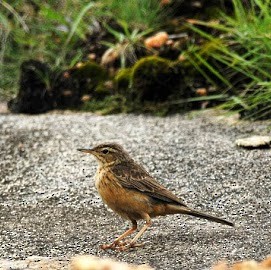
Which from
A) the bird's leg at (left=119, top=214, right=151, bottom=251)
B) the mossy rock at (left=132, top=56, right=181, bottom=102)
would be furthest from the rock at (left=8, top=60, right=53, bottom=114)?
the bird's leg at (left=119, top=214, right=151, bottom=251)

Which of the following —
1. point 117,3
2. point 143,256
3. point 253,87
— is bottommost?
point 143,256

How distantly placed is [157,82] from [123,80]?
369 millimetres

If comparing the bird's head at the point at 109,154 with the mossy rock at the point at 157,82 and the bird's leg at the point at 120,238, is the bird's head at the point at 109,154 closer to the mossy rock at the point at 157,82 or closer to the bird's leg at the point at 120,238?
the bird's leg at the point at 120,238

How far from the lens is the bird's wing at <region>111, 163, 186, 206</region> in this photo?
16.5 ft

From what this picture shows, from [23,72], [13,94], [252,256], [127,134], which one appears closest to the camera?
[252,256]

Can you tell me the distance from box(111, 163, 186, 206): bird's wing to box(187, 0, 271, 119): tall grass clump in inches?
75.6

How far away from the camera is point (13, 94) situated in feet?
30.6

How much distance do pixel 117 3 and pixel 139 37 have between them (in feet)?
3.43

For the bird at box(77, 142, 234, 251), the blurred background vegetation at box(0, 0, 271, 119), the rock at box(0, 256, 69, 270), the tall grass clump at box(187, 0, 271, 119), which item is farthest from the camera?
the blurred background vegetation at box(0, 0, 271, 119)

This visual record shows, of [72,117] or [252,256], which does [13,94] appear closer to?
[72,117]

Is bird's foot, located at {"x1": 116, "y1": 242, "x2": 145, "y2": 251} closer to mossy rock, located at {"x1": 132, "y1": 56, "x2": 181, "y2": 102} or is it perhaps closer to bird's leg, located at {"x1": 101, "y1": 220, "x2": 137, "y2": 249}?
bird's leg, located at {"x1": 101, "y1": 220, "x2": 137, "y2": 249}

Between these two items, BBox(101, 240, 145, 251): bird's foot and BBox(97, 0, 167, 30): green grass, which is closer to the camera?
BBox(101, 240, 145, 251): bird's foot

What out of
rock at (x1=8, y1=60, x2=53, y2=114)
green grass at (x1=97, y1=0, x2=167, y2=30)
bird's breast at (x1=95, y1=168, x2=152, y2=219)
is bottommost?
bird's breast at (x1=95, y1=168, x2=152, y2=219)

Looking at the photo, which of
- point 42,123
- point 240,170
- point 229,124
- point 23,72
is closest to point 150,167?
point 240,170
